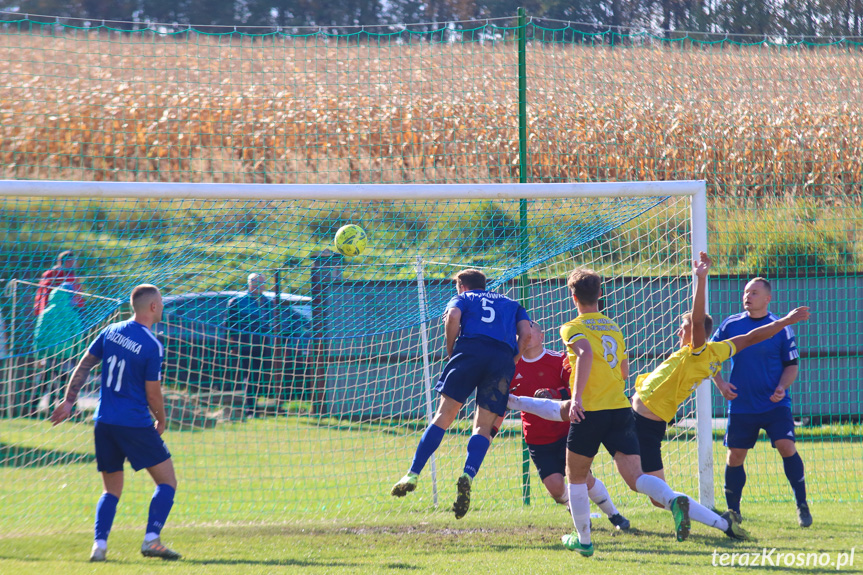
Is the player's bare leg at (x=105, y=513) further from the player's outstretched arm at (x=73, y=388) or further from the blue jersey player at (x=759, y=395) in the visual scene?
the blue jersey player at (x=759, y=395)

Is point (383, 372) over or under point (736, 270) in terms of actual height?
under

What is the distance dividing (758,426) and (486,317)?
2.17 metres

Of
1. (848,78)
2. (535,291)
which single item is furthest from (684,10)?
(535,291)

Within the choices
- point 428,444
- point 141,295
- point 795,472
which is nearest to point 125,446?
point 141,295

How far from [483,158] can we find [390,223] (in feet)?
5.53

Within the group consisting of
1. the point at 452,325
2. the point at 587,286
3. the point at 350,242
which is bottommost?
the point at 452,325

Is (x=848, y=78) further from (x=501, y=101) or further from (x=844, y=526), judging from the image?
(x=844, y=526)

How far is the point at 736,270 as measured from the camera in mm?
9477

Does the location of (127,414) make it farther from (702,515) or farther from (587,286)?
(702,515)

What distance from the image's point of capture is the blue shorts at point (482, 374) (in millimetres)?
4910

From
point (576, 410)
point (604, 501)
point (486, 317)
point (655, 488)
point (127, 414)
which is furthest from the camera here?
point (604, 501)

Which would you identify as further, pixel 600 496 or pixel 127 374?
pixel 600 496

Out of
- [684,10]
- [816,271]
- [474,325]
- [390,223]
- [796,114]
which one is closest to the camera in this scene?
[474,325]

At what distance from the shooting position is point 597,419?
4340 millimetres
